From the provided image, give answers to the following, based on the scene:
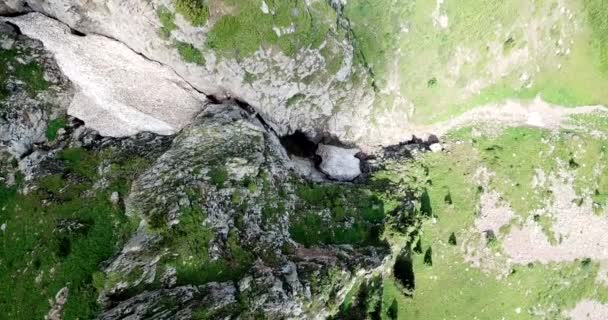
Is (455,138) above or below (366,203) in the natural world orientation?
above

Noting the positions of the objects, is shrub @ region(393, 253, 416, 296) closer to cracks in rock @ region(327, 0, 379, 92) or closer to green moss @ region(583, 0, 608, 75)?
cracks in rock @ region(327, 0, 379, 92)

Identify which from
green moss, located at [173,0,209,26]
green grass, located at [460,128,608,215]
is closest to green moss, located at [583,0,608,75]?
green grass, located at [460,128,608,215]

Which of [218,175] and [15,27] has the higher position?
[218,175]

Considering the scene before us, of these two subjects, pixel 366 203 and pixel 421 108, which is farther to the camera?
pixel 421 108

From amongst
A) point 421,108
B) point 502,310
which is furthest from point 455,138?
point 502,310

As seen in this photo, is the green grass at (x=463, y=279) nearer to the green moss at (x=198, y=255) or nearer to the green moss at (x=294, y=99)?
the green moss at (x=294, y=99)

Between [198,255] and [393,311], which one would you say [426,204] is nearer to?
[393,311]

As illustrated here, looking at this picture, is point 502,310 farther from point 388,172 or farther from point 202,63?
point 202,63

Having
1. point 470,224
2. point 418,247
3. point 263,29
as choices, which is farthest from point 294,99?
point 470,224
